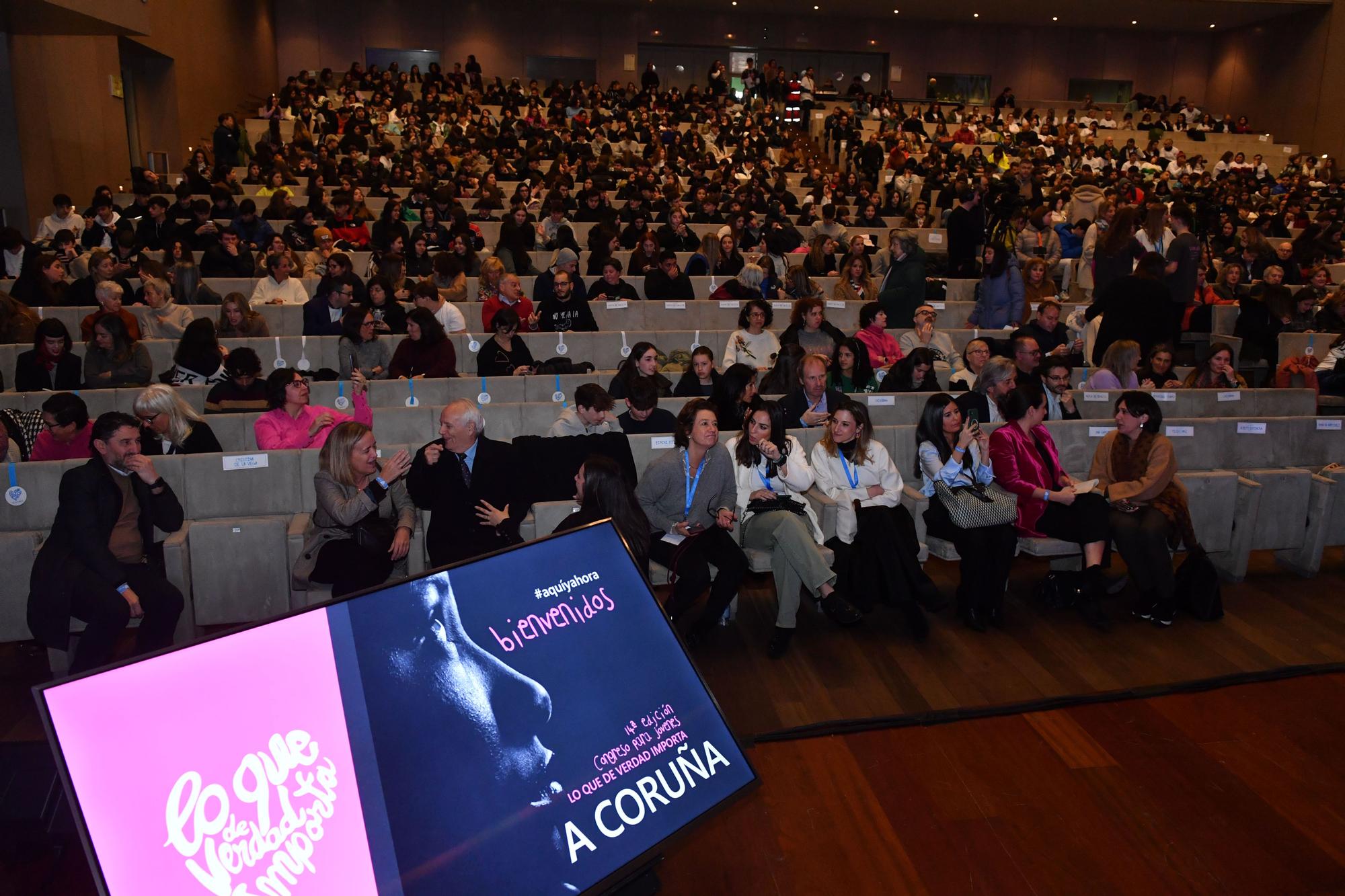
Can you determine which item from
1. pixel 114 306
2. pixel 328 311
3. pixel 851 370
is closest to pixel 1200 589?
pixel 851 370

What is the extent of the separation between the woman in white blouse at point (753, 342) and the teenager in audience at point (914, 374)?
868 mm

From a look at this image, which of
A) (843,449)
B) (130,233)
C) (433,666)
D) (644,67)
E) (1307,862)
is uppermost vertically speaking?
(644,67)

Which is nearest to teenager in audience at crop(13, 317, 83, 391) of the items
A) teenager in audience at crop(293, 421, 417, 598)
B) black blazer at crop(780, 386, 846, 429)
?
teenager in audience at crop(293, 421, 417, 598)

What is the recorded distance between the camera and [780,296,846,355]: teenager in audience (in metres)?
6.07

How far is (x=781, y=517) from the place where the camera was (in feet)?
13.1

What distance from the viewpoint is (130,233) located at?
8469 mm

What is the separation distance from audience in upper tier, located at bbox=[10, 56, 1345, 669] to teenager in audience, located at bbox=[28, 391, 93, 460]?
2 centimetres

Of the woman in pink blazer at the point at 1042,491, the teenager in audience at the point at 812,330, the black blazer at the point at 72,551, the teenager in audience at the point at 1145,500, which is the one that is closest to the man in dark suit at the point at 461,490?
the black blazer at the point at 72,551

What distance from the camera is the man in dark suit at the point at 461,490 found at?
3877mm

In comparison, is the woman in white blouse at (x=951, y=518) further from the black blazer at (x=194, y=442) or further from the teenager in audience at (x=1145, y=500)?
the black blazer at (x=194, y=442)

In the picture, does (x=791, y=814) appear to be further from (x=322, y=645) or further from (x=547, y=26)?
(x=547, y=26)

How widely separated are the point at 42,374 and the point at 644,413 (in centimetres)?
379

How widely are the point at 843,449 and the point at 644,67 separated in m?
20.6

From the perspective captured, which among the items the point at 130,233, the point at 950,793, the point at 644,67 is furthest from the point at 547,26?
the point at 950,793
